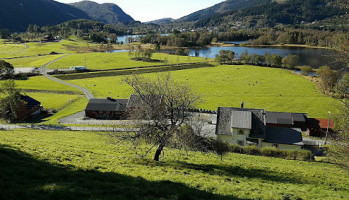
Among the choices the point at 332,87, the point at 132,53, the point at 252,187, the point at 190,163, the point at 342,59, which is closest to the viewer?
the point at 252,187

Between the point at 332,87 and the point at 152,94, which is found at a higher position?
the point at 152,94

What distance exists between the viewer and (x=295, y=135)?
40.6 metres

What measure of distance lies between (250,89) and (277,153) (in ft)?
177

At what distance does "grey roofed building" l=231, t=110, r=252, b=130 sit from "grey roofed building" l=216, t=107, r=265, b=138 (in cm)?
128

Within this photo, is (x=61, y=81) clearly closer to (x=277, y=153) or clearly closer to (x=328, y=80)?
(x=277, y=153)

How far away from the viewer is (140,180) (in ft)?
47.5

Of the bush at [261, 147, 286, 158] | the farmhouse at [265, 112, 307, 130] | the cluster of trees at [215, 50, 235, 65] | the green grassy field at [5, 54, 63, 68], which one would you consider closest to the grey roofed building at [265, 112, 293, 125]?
the farmhouse at [265, 112, 307, 130]

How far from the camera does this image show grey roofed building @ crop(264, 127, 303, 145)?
1575 inches

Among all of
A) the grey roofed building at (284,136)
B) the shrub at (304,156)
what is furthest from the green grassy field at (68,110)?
the shrub at (304,156)

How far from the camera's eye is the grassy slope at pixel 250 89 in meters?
67.4

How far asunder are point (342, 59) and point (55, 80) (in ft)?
340

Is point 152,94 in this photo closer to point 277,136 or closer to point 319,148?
point 277,136

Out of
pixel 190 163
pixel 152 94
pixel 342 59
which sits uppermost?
pixel 342 59

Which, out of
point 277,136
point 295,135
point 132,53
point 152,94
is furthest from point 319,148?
point 132,53
